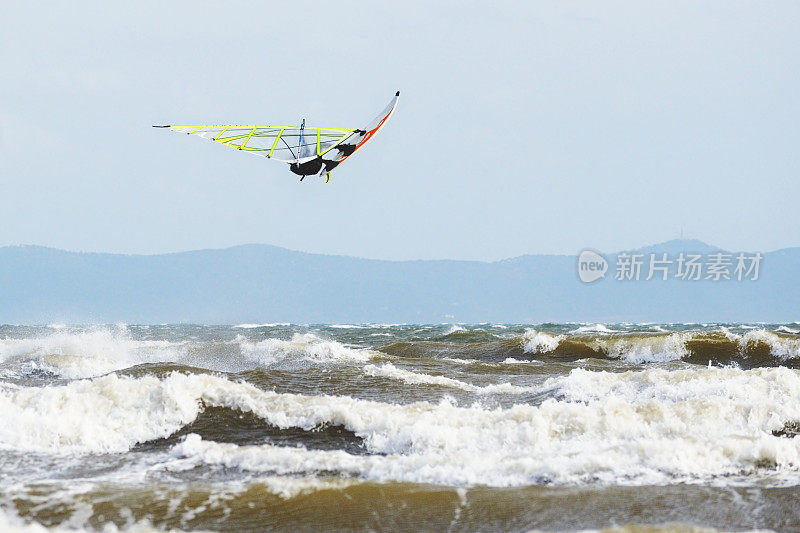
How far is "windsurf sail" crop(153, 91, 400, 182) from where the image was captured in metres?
12.6

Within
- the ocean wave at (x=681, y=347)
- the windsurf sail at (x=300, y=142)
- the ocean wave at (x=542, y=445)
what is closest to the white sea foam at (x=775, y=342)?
the ocean wave at (x=681, y=347)

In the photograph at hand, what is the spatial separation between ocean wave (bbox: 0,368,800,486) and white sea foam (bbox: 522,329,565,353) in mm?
13380

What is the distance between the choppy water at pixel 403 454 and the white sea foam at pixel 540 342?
11.8 meters

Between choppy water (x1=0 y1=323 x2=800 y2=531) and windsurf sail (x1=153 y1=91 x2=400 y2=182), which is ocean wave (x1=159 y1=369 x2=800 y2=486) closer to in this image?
choppy water (x1=0 y1=323 x2=800 y2=531)

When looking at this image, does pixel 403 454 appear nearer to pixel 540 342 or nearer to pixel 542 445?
pixel 542 445

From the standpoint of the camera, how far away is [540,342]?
1049 inches

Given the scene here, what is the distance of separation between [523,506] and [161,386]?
6.23 metres

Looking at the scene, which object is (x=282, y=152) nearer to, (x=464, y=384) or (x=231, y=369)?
(x=464, y=384)

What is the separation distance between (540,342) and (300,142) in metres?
15.9

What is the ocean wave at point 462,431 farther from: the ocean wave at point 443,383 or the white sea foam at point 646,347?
the white sea foam at point 646,347

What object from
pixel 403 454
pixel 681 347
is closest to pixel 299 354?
pixel 681 347

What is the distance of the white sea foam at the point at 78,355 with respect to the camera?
778 inches

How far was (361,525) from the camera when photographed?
21.1ft

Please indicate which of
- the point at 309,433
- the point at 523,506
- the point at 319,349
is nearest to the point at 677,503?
the point at 523,506
